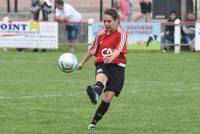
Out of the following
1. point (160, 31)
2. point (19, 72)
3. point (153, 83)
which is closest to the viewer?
point (153, 83)

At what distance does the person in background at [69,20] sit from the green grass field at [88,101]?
458 cm

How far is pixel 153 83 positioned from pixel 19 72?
4.25 meters

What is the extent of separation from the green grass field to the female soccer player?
0.46m

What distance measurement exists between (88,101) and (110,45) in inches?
141

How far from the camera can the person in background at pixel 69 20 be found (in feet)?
91.5

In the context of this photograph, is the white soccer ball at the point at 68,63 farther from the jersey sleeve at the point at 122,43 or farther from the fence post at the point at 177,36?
the fence post at the point at 177,36

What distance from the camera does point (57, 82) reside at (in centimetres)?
1734

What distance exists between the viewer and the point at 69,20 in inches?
1115

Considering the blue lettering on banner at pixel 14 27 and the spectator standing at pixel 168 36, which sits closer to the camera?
the spectator standing at pixel 168 36

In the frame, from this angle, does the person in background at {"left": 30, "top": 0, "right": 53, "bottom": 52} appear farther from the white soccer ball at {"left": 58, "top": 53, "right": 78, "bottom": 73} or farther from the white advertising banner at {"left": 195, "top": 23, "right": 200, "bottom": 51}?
the white soccer ball at {"left": 58, "top": 53, "right": 78, "bottom": 73}

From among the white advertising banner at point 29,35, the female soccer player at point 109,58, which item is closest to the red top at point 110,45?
the female soccer player at point 109,58

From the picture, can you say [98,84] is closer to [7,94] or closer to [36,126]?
[36,126]

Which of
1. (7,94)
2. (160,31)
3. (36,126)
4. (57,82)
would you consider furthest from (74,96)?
(160,31)

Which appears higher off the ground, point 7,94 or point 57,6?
point 57,6
